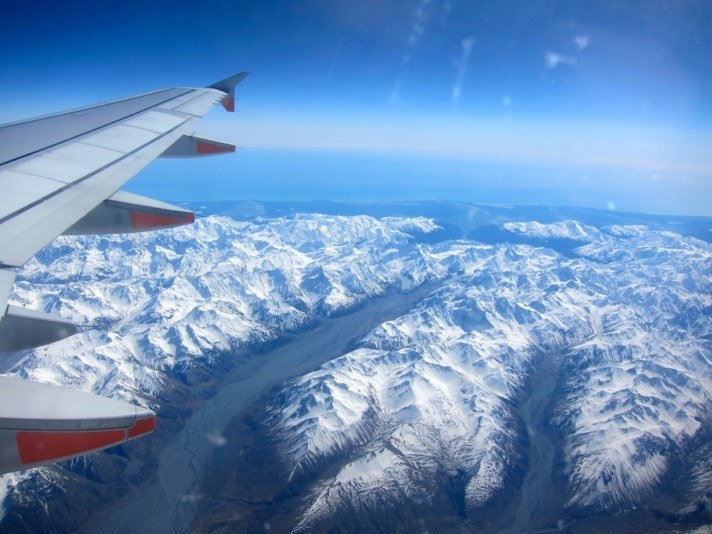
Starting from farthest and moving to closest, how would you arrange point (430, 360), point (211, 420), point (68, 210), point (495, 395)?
point (430, 360) → point (495, 395) → point (211, 420) → point (68, 210)


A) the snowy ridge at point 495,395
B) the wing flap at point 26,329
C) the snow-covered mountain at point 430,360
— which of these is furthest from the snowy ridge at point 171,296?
the wing flap at point 26,329

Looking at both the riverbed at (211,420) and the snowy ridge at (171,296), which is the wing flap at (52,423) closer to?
the riverbed at (211,420)

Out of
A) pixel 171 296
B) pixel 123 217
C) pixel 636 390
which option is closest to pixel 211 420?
pixel 171 296

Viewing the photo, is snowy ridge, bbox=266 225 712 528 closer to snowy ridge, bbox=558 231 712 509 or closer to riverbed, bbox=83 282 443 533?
snowy ridge, bbox=558 231 712 509

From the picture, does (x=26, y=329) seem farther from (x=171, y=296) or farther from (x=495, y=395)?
(x=171, y=296)

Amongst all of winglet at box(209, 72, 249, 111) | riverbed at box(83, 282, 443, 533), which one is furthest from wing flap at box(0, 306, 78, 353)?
riverbed at box(83, 282, 443, 533)
